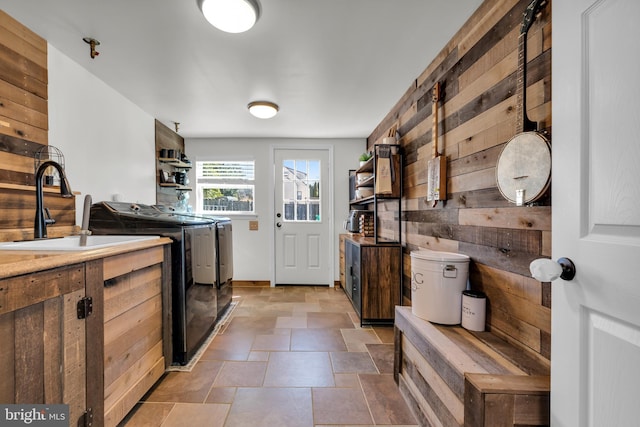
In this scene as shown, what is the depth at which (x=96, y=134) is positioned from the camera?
2.31 meters

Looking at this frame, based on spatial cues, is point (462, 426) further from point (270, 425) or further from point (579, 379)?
point (270, 425)

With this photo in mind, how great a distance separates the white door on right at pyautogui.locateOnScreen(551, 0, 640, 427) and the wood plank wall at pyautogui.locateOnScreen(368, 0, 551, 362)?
35cm

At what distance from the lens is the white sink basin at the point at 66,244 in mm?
1307

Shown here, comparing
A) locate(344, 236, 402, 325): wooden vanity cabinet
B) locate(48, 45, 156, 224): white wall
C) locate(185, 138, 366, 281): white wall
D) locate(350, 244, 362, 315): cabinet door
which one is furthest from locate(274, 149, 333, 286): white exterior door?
locate(48, 45, 156, 224): white wall

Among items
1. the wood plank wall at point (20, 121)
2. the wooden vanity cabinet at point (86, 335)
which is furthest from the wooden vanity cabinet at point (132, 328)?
the wood plank wall at point (20, 121)

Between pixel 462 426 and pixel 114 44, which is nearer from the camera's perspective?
pixel 462 426

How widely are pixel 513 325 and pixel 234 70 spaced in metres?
2.46

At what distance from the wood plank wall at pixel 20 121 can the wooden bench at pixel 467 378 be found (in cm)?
239

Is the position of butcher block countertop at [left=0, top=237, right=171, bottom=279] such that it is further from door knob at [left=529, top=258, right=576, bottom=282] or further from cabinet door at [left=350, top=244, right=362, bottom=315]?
cabinet door at [left=350, top=244, right=362, bottom=315]

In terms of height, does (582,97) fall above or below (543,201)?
above

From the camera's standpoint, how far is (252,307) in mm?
3213

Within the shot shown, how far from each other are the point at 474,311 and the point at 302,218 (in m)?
3.02

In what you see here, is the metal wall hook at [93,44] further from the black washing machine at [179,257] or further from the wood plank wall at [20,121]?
the black washing machine at [179,257]

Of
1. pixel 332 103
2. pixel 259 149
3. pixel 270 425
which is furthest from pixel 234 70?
pixel 270 425
